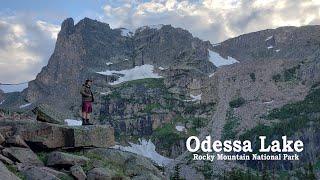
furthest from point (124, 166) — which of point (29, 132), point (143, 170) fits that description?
point (29, 132)

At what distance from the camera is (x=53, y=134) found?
104 ft

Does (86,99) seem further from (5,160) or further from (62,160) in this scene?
(5,160)

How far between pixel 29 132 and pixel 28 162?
2578mm

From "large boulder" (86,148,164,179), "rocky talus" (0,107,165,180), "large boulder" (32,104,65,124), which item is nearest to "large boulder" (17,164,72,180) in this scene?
"rocky talus" (0,107,165,180)

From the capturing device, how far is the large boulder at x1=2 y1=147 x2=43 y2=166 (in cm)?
2905

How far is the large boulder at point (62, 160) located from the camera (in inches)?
1175

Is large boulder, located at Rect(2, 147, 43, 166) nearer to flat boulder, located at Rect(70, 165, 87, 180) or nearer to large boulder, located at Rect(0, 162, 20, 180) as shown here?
flat boulder, located at Rect(70, 165, 87, 180)

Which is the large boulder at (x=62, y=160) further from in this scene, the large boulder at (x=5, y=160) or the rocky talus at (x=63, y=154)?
the large boulder at (x=5, y=160)

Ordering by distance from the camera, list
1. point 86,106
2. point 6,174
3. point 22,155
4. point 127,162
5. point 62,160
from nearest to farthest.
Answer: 1. point 6,174
2. point 22,155
3. point 62,160
4. point 127,162
5. point 86,106

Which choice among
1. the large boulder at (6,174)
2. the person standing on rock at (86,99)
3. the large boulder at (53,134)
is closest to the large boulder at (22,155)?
the large boulder at (53,134)

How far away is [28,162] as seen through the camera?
1153 inches

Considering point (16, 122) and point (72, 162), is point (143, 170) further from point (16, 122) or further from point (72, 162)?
point (16, 122)

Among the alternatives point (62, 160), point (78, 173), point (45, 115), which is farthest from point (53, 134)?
point (78, 173)

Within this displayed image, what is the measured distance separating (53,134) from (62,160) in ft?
7.82
